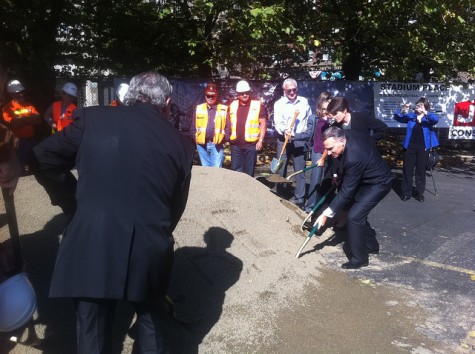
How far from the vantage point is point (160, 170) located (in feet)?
8.21

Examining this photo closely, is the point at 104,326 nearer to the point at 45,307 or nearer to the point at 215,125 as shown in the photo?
the point at 45,307

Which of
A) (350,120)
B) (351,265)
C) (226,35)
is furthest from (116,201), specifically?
(226,35)

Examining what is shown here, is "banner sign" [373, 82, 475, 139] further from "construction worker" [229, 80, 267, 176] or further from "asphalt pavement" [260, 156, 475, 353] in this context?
"construction worker" [229, 80, 267, 176]

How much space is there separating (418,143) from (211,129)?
360cm

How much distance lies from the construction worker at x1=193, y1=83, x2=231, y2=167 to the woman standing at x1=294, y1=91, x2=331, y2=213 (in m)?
1.13

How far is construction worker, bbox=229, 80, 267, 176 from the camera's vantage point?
7.35 m

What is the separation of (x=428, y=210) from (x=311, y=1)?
6.81 metres

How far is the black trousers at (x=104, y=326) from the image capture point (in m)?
2.53

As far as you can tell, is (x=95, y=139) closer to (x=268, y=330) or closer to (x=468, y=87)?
(x=268, y=330)

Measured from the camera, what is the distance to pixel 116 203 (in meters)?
2.42

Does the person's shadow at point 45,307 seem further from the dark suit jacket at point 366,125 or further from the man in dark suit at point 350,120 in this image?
the dark suit jacket at point 366,125

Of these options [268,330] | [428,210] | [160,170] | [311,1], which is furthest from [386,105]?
[160,170]

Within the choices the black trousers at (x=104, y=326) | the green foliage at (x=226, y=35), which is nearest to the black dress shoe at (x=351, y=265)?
the black trousers at (x=104, y=326)

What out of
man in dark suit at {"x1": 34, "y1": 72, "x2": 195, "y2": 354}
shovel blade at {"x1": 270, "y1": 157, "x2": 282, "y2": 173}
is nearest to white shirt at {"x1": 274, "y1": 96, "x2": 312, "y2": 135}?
shovel blade at {"x1": 270, "y1": 157, "x2": 282, "y2": 173}
